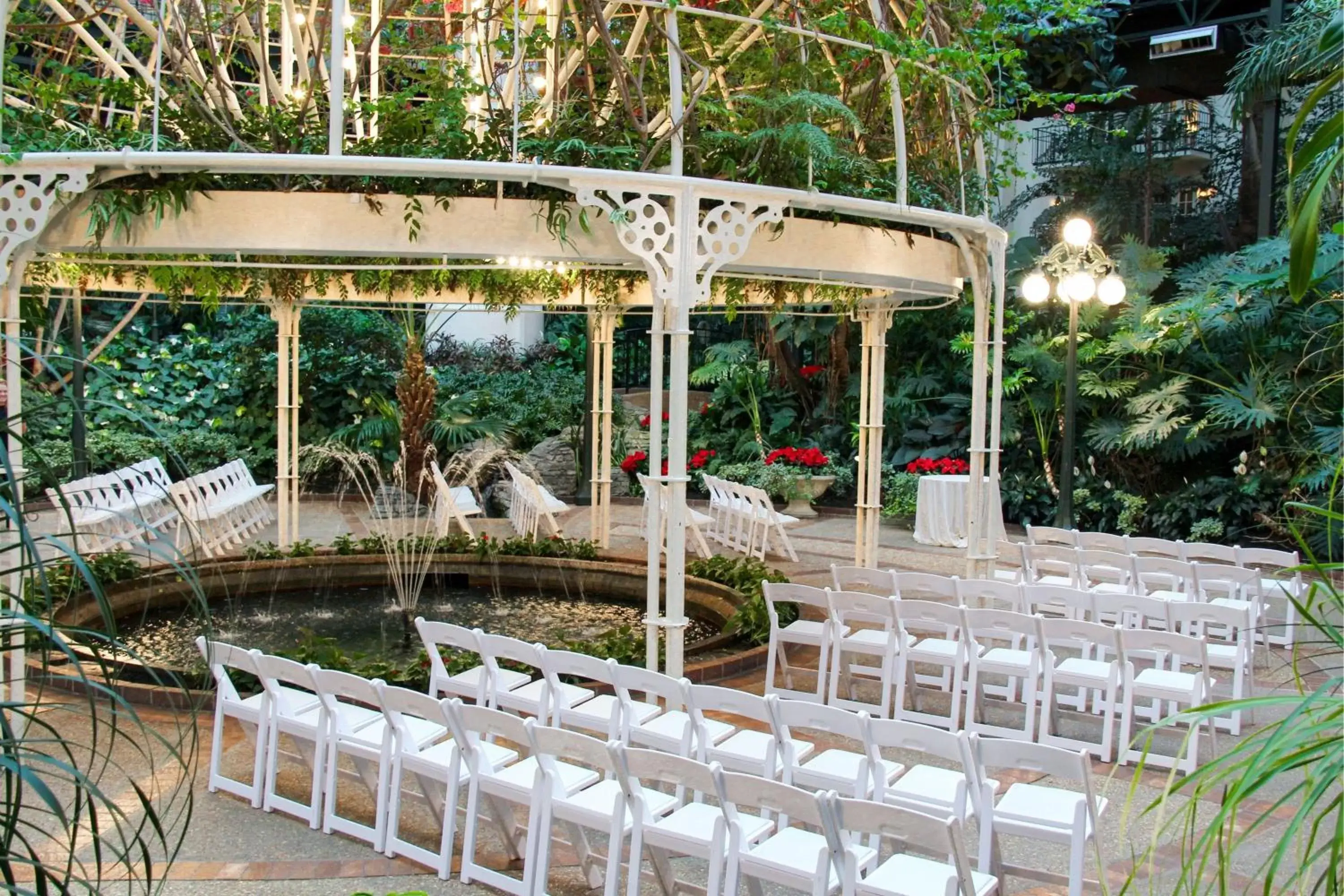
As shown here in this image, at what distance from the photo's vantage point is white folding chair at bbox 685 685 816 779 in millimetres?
4941

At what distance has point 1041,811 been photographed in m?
4.52

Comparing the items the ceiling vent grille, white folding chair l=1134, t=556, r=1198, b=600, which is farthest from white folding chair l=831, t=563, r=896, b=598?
the ceiling vent grille

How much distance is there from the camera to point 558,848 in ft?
17.1

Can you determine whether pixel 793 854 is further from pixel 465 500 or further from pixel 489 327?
pixel 489 327

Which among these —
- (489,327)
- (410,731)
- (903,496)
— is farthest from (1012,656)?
(489,327)

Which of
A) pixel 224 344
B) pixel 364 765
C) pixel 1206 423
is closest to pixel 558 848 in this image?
pixel 364 765

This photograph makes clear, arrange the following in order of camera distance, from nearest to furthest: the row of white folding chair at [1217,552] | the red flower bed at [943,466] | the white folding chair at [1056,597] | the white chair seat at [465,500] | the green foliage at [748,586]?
the white folding chair at [1056,597], the green foliage at [748,586], the row of white folding chair at [1217,552], the white chair seat at [465,500], the red flower bed at [943,466]

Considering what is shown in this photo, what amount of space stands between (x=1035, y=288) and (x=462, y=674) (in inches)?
314

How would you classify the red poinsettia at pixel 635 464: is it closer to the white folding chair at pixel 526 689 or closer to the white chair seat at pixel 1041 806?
the white folding chair at pixel 526 689

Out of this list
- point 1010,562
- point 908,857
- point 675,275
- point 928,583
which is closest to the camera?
point 908,857

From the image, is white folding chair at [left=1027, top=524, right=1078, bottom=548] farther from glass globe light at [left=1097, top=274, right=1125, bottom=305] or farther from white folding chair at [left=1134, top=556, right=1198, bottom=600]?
glass globe light at [left=1097, top=274, right=1125, bottom=305]

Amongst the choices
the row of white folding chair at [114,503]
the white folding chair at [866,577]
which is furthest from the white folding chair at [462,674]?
the row of white folding chair at [114,503]

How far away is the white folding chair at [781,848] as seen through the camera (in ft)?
12.7

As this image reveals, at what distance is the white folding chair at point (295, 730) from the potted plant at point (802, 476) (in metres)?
10.9
